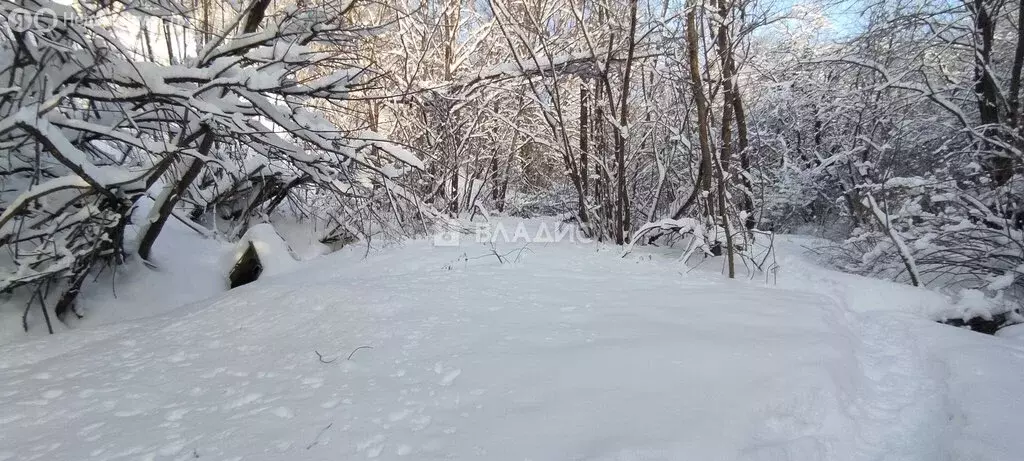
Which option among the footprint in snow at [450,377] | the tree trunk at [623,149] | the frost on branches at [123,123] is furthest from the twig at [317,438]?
the tree trunk at [623,149]

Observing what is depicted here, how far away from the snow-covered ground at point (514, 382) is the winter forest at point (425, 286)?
2cm

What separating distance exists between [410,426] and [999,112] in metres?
7.41

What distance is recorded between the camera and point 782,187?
34.7 ft

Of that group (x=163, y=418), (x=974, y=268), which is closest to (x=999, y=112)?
(x=974, y=268)

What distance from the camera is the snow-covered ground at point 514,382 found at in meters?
1.46

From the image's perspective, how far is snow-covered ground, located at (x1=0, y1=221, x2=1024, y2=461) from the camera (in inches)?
57.6

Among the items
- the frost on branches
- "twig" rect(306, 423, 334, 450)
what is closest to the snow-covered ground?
"twig" rect(306, 423, 334, 450)

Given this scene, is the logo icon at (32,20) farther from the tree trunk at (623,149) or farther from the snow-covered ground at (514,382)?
the tree trunk at (623,149)

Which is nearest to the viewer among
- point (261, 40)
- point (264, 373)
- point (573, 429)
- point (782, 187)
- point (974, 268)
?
point (573, 429)

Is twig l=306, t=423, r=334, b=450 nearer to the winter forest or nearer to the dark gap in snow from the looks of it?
the winter forest

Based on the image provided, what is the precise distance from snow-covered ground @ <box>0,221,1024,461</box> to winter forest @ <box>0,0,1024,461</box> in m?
0.02

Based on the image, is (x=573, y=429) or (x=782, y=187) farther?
(x=782, y=187)

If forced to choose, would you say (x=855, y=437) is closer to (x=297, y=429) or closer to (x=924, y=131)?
(x=297, y=429)

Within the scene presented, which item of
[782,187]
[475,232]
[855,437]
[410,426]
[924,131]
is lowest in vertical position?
[855,437]
